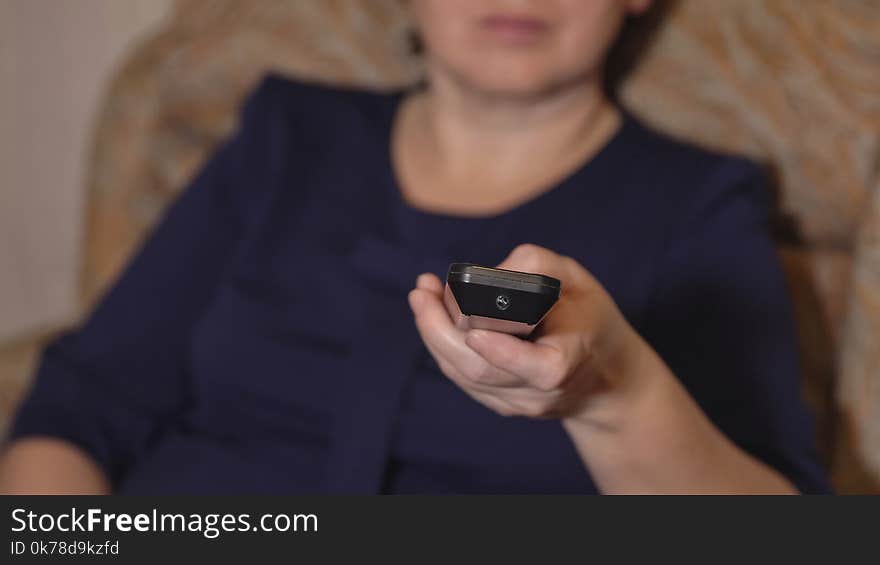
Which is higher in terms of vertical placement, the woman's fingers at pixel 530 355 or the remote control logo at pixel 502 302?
the remote control logo at pixel 502 302

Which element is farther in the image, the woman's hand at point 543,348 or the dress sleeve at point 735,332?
the dress sleeve at point 735,332

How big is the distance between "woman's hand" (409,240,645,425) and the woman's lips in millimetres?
401

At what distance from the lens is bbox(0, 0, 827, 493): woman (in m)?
0.85

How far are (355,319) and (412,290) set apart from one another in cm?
21

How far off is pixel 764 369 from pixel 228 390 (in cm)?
53

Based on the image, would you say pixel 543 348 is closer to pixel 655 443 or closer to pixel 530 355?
pixel 530 355

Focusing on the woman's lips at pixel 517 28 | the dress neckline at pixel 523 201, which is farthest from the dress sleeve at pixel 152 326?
the woman's lips at pixel 517 28

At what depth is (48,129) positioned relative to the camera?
1777 mm

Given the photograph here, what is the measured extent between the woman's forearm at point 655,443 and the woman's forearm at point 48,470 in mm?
532

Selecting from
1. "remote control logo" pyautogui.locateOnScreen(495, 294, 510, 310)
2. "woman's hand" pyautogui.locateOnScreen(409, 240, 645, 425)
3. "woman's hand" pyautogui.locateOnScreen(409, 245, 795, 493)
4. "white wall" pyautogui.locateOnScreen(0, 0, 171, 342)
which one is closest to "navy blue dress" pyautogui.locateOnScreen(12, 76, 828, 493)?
"woman's hand" pyautogui.locateOnScreen(409, 245, 795, 493)

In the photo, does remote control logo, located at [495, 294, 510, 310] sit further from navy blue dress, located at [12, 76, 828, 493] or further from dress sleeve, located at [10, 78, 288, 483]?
dress sleeve, located at [10, 78, 288, 483]

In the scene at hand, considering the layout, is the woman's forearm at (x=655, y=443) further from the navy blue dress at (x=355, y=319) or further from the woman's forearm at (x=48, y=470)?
the woman's forearm at (x=48, y=470)

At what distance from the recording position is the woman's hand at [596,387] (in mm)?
550

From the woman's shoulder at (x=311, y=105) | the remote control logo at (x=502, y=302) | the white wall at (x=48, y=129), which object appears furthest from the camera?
the white wall at (x=48, y=129)
